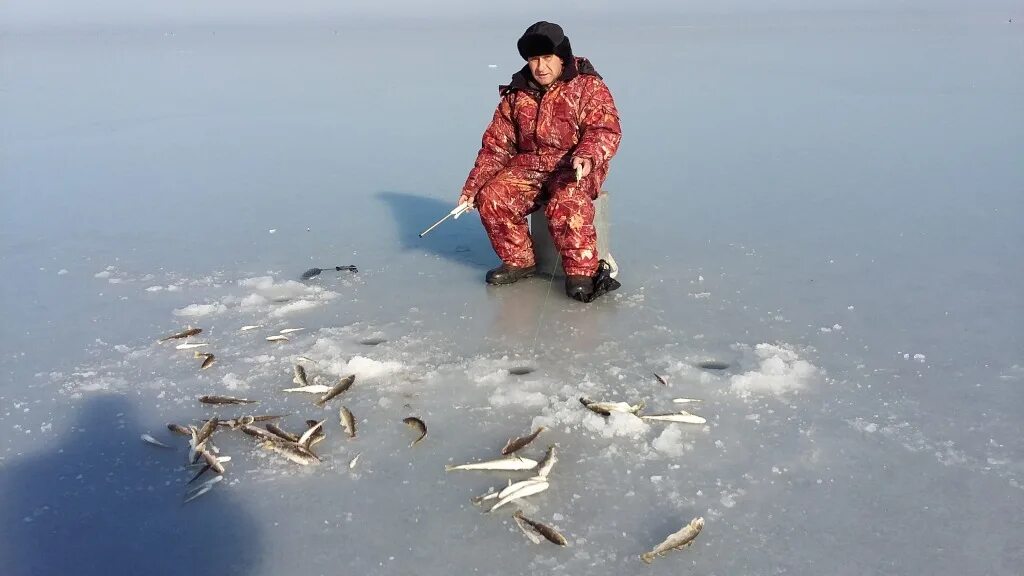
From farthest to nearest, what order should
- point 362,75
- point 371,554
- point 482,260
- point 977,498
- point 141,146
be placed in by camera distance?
point 362,75 < point 141,146 < point 482,260 < point 977,498 < point 371,554

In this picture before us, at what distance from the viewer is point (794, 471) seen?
10.3 ft

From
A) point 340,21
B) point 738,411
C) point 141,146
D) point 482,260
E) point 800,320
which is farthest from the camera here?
point 340,21


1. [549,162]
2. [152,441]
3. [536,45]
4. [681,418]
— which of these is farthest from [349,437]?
[536,45]

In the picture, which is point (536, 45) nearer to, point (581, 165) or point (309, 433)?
point (581, 165)

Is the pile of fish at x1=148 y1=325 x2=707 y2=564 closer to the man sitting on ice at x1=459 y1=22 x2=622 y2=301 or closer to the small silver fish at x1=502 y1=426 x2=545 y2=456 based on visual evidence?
the small silver fish at x1=502 y1=426 x2=545 y2=456

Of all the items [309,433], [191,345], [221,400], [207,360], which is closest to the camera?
[309,433]

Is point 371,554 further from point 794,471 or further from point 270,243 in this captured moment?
point 270,243

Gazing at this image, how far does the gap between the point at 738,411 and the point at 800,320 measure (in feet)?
→ 3.52

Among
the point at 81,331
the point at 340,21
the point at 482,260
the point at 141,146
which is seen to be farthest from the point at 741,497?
the point at 340,21

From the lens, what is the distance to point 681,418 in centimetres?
348

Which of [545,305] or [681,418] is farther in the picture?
[545,305]

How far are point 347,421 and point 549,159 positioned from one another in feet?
7.13

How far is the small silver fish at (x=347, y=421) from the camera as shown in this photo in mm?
3479

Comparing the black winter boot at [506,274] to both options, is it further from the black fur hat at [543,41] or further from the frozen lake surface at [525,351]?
the black fur hat at [543,41]
